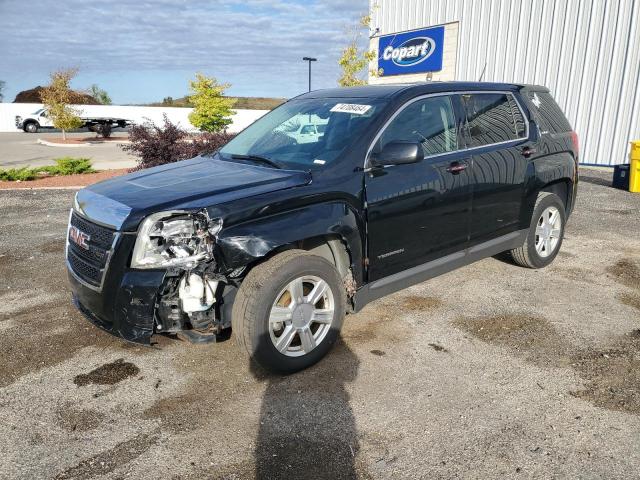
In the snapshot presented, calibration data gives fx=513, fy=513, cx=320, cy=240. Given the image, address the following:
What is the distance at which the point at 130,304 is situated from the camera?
3.11 m

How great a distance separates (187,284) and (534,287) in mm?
3611

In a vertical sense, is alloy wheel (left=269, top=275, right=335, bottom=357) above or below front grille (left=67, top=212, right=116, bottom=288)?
below

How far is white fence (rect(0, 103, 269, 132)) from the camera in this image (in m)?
40.3

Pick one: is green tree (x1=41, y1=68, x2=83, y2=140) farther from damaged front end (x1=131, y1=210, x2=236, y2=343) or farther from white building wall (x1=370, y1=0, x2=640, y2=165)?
damaged front end (x1=131, y1=210, x2=236, y2=343)

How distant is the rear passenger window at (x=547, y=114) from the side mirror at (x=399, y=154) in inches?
91.3

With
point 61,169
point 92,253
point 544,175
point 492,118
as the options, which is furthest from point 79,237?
point 61,169

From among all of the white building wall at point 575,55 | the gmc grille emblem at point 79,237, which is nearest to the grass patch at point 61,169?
the gmc grille emblem at point 79,237

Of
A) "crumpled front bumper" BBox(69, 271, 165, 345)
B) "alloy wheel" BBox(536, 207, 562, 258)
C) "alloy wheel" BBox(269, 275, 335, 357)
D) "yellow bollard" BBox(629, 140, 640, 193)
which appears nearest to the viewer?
"crumpled front bumper" BBox(69, 271, 165, 345)

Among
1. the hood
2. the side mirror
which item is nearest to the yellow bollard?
the side mirror

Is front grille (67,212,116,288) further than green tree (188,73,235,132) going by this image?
No

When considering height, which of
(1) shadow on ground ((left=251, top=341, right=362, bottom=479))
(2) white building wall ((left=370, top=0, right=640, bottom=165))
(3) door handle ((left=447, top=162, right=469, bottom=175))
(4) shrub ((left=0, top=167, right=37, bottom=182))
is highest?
(2) white building wall ((left=370, top=0, right=640, bottom=165))

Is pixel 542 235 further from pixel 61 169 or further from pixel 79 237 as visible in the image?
pixel 61 169

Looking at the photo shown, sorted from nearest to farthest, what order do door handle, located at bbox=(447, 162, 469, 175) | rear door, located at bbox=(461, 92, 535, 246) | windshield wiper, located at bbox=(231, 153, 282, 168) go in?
windshield wiper, located at bbox=(231, 153, 282, 168) → door handle, located at bbox=(447, 162, 469, 175) → rear door, located at bbox=(461, 92, 535, 246)

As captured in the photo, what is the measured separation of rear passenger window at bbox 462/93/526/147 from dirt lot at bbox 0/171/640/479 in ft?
4.93
